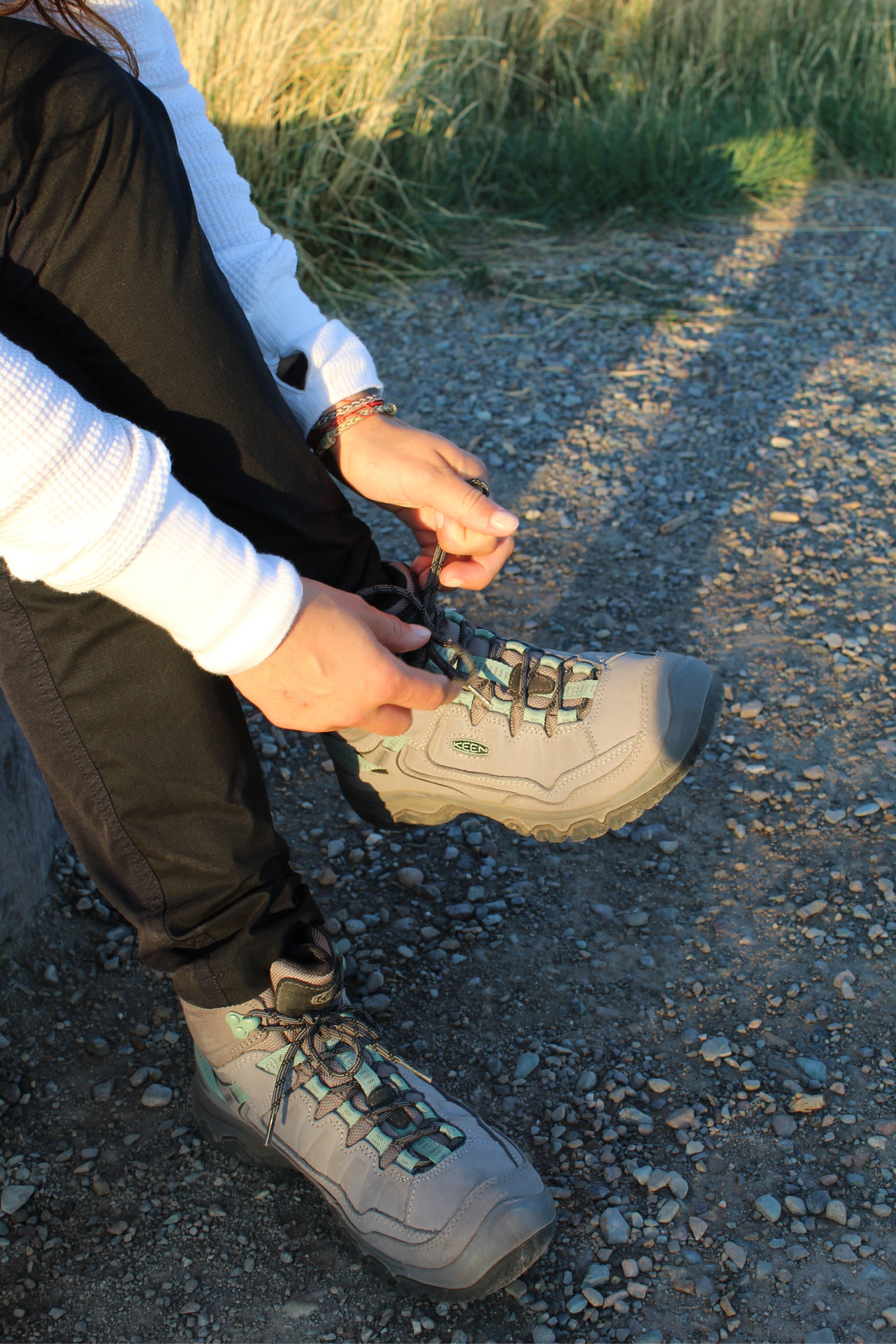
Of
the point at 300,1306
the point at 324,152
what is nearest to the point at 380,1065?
the point at 300,1306

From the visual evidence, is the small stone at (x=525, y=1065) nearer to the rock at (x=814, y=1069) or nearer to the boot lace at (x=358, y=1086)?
the boot lace at (x=358, y=1086)

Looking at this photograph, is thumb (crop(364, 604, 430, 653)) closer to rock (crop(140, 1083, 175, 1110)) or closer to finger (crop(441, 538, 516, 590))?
finger (crop(441, 538, 516, 590))

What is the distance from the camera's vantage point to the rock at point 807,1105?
4.72 feet

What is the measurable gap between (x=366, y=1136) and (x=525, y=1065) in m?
0.31

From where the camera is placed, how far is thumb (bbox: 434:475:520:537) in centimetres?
147

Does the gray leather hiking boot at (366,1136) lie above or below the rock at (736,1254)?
above

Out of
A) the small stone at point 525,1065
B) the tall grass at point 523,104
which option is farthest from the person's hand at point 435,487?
the tall grass at point 523,104

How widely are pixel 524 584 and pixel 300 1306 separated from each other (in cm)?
168

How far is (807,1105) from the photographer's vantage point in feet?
4.72

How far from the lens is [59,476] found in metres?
0.98

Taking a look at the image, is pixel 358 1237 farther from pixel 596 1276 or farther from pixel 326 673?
pixel 326 673

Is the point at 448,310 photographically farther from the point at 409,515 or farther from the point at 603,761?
the point at 603,761

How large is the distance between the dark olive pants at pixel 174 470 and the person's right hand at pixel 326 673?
4.0 inches

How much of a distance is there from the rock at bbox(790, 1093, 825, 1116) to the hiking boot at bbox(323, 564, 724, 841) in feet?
1.46
